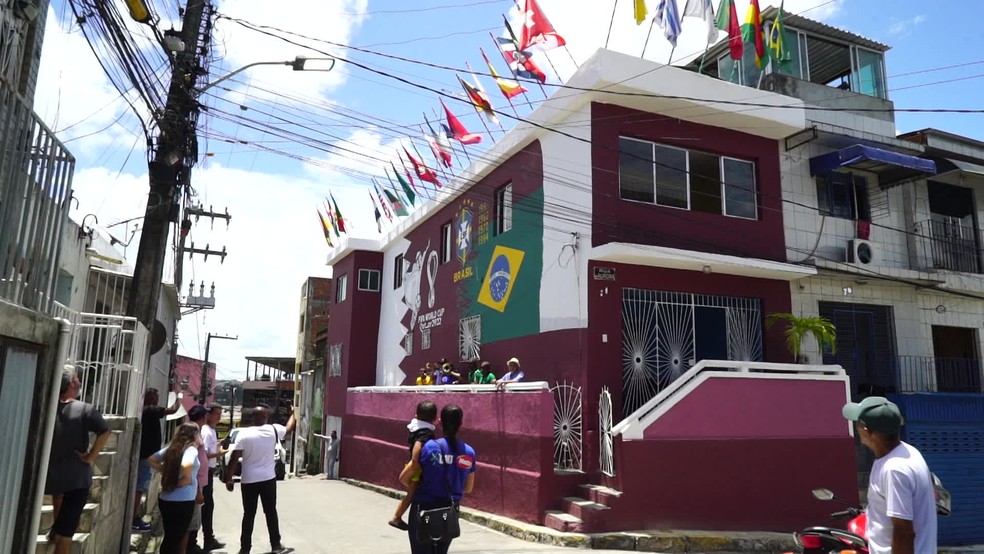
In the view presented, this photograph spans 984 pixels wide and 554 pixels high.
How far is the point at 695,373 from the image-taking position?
10320 millimetres

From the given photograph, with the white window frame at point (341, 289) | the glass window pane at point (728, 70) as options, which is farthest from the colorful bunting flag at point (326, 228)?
the glass window pane at point (728, 70)

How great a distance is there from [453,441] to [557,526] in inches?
196

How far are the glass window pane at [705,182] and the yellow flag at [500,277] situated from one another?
134 inches

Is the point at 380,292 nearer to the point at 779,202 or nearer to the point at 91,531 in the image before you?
the point at 779,202

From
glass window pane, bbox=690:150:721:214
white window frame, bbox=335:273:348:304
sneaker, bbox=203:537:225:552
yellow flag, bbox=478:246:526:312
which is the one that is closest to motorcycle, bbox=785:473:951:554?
sneaker, bbox=203:537:225:552

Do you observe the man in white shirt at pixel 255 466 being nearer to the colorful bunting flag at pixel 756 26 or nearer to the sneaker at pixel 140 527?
the sneaker at pixel 140 527

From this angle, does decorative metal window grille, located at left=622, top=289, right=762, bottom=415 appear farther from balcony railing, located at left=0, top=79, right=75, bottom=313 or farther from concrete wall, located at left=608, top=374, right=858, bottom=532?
balcony railing, located at left=0, top=79, right=75, bottom=313

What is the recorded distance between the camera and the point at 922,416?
1305 centimetres

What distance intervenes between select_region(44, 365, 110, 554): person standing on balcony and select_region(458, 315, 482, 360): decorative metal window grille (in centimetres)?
1008

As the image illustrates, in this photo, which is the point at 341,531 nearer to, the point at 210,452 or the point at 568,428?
the point at 210,452

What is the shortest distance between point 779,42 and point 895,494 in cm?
1210

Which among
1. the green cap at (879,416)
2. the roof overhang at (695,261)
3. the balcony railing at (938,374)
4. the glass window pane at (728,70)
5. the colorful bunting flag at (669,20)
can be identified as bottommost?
the green cap at (879,416)

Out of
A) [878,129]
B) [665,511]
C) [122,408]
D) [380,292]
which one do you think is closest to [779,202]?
[878,129]

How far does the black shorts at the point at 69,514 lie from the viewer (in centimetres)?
525
